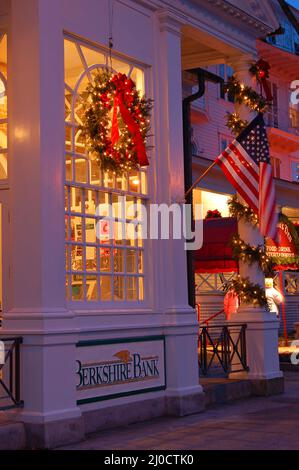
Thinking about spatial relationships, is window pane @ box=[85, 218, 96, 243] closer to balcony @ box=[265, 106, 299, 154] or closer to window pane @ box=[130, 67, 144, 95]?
window pane @ box=[130, 67, 144, 95]

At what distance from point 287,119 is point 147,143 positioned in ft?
64.5

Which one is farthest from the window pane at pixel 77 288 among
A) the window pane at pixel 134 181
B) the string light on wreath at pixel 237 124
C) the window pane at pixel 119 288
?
the string light on wreath at pixel 237 124

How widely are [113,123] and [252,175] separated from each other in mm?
2937

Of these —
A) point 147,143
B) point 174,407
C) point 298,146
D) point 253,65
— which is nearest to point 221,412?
point 174,407

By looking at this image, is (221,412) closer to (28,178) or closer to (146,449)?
(146,449)

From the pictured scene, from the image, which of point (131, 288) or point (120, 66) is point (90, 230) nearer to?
point (131, 288)

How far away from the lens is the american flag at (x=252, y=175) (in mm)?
12227

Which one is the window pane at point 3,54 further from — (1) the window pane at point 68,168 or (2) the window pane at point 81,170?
(2) the window pane at point 81,170

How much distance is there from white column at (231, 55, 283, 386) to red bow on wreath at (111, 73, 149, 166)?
3675 millimetres

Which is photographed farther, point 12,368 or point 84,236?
point 84,236

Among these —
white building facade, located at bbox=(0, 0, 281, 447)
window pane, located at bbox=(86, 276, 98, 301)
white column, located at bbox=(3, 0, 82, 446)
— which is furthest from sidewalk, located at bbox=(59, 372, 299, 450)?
window pane, located at bbox=(86, 276, 98, 301)

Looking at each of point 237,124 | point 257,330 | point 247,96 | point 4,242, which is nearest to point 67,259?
point 4,242

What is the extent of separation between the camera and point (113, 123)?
33.5 ft

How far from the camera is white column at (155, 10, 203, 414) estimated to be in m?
11.2
